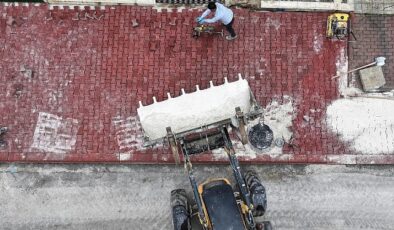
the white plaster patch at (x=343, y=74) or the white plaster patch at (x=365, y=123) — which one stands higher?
the white plaster patch at (x=343, y=74)

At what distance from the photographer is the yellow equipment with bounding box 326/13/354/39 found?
12.3 metres

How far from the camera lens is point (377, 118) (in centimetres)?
1218

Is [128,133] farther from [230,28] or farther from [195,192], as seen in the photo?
[230,28]

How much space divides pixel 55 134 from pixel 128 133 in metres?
1.82

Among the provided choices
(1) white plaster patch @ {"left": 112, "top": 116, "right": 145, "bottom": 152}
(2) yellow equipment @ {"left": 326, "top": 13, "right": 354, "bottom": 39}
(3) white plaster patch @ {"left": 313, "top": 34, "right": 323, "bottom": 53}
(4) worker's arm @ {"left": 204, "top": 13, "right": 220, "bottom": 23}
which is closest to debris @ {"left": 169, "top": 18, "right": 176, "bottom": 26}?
(4) worker's arm @ {"left": 204, "top": 13, "right": 220, "bottom": 23}

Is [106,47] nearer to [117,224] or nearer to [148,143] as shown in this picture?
[148,143]

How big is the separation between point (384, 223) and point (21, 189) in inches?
354

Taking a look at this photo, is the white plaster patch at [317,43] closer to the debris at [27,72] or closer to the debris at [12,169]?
the debris at [27,72]

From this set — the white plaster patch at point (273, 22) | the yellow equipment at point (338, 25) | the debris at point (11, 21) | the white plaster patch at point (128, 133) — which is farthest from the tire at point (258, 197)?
the debris at point (11, 21)

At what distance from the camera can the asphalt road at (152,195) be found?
11.8 metres

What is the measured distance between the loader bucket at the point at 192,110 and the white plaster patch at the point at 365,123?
2.72 metres

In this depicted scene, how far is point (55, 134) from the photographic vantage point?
1208 centimetres

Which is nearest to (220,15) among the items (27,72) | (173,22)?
(173,22)

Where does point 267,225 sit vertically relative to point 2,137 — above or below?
below
